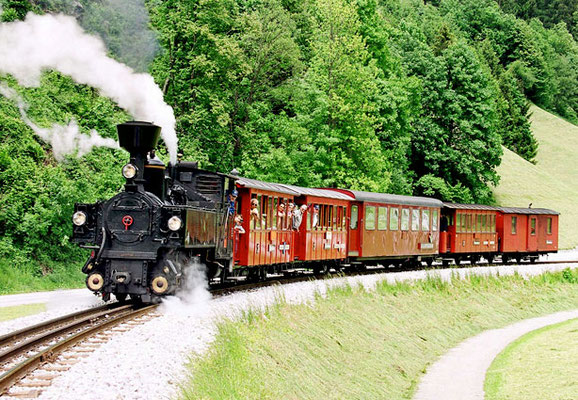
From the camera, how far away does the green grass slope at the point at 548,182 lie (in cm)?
6969

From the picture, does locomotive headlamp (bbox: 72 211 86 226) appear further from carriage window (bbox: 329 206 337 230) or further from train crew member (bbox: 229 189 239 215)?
carriage window (bbox: 329 206 337 230)

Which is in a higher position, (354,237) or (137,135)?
(137,135)

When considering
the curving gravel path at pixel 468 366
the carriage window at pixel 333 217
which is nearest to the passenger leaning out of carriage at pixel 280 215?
the carriage window at pixel 333 217

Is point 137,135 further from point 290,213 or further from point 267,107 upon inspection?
point 267,107

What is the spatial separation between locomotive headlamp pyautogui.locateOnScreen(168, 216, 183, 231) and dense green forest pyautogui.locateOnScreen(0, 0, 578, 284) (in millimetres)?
4681

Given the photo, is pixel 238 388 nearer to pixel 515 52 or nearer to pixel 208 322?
pixel 208 322

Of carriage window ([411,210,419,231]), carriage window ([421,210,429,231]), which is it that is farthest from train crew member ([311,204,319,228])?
carriage window ([421,210,429,231])

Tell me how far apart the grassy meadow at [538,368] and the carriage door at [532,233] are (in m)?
19.4

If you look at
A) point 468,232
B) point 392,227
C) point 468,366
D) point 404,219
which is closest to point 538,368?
point 468,366

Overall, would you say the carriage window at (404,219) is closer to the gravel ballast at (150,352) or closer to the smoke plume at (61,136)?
the smoke plume at (61,136)

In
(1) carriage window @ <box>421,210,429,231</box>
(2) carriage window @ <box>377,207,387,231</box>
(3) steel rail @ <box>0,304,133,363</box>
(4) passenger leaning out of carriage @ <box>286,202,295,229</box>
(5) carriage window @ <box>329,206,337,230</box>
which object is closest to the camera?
(3) steel rail @ <box>0,304,133,363</box>

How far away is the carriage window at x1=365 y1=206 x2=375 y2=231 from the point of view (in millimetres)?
28312

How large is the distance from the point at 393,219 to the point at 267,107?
11189 millimetres

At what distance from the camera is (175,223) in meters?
14.9
